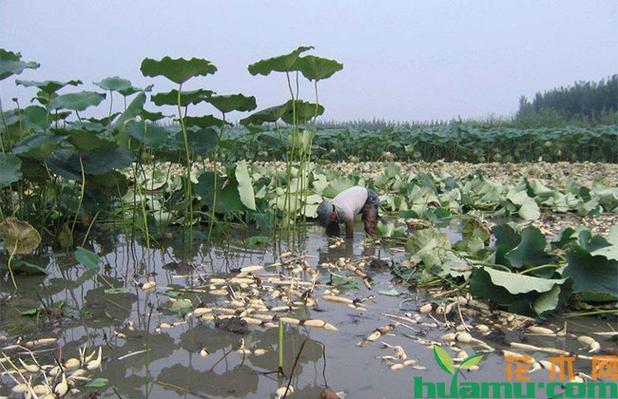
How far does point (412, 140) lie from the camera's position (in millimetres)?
11961

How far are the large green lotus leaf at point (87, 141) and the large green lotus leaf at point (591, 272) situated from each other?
216cm

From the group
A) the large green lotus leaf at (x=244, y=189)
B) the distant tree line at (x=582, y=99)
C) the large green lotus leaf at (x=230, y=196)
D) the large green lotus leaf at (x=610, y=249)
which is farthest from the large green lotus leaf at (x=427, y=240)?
the distant tree line at (x=582, y=99)

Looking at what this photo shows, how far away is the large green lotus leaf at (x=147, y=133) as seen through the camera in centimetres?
288

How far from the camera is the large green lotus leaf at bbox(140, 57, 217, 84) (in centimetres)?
265

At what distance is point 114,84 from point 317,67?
3.74 ft

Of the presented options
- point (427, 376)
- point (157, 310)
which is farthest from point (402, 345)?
point (157, 310)

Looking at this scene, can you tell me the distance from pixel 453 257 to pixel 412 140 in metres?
9.66

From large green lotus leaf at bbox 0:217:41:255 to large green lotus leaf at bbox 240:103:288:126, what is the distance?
1.39 metres

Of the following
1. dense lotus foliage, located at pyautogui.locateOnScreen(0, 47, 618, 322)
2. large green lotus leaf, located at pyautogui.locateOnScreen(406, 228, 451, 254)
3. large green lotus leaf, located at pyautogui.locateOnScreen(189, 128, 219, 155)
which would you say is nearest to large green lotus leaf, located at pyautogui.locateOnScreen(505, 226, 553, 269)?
dense lotus foliage, located at pyautogui.locateOnScreen(0, 47, 618, 322)

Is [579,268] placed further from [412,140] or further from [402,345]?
[412,140]

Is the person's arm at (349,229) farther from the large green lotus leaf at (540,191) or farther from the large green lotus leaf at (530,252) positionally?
the large green lotus leaf at (540,191)

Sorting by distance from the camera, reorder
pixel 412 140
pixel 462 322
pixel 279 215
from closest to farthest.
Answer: pixel 462 322 < pixel 279 215 < pixel 412 140

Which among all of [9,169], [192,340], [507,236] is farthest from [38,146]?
[507,236]

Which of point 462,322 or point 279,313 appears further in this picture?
point 279,313
